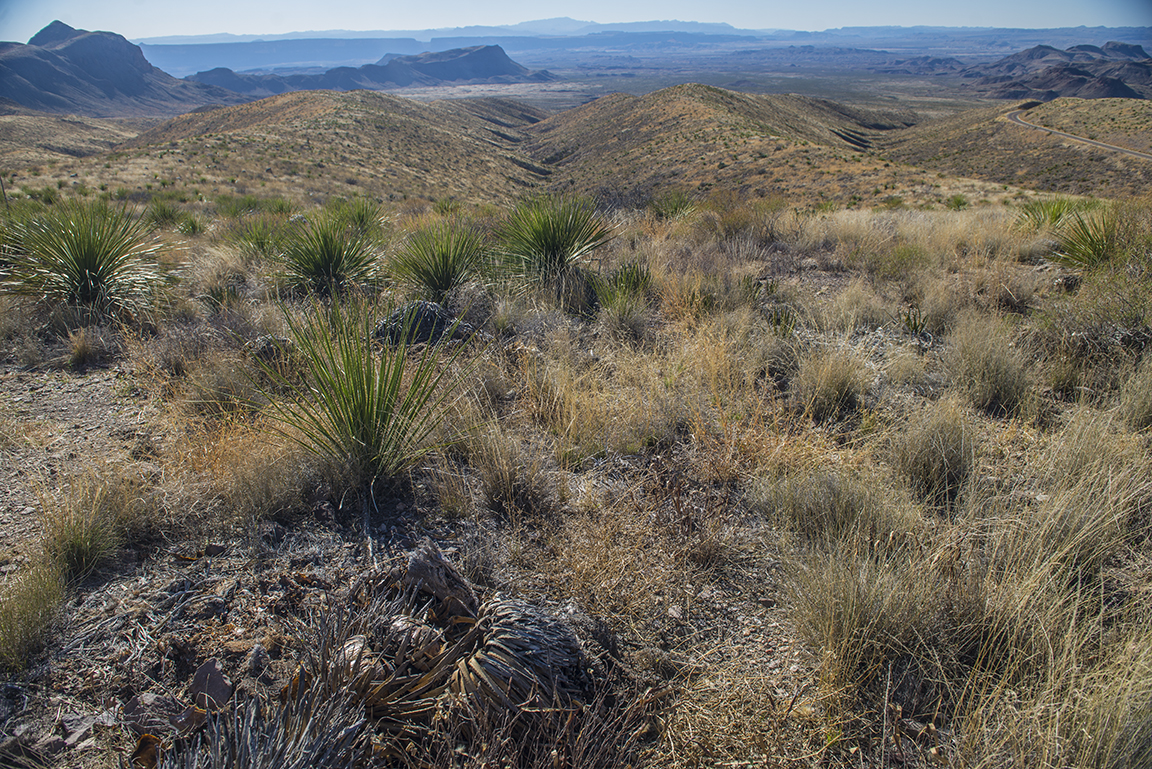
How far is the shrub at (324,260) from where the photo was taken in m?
5.68

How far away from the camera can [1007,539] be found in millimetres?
2160

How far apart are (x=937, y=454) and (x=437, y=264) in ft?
15.3

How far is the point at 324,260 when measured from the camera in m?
5.73

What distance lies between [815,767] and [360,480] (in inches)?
85.5

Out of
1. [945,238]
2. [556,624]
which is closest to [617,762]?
[556,624]

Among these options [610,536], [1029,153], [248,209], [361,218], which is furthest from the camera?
[1029,153]

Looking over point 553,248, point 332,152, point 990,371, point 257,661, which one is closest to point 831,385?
point 990,371

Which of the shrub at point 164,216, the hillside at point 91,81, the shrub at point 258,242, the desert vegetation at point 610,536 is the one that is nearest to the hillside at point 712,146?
the shrub at point 258,242

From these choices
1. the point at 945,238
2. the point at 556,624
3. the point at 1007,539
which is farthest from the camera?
the point at 945,238

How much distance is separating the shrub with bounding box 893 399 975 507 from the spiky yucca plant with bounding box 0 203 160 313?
6325 millimetres

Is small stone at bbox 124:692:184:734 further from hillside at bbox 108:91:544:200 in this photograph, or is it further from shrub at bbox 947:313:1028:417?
hillside at bbox 108:91:544:200

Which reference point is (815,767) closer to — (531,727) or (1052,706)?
(1052,706)

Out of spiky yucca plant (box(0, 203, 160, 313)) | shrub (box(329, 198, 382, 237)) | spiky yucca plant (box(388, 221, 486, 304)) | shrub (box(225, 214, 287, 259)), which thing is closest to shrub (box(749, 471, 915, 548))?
spiky yucca plant (box(388, 221, 486, 304))

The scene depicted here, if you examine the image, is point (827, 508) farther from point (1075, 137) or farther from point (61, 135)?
point (61, 135)
